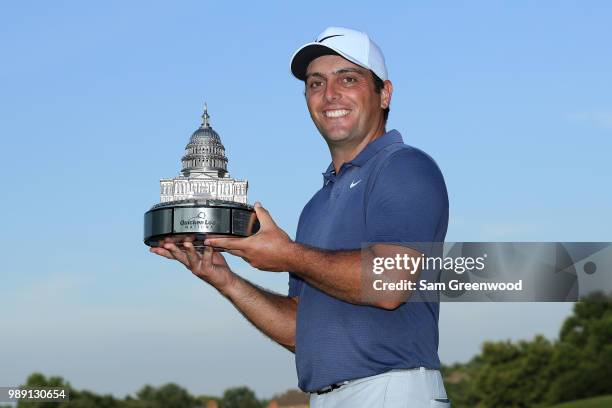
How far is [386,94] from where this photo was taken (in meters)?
6.99

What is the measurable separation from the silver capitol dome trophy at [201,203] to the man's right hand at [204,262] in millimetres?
62

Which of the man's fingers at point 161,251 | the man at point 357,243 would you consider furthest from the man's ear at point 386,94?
the man's fingers at point 161,251

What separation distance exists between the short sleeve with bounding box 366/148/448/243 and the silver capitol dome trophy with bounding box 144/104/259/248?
39.3 inches

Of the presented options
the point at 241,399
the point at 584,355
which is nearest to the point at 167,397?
the point at 241,399

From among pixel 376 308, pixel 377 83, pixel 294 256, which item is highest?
pixel 377 83

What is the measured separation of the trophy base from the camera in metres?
6.52

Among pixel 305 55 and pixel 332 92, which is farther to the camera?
pixel 305 55

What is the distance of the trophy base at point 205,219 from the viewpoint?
21.4 ft

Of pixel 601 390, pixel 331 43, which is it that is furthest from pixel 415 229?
pixel 601 390

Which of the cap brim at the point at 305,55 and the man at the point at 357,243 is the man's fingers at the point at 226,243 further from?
the cap brim at the point at 305,55

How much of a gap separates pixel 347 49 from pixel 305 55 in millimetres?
386

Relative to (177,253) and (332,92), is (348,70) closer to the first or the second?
(332,92)

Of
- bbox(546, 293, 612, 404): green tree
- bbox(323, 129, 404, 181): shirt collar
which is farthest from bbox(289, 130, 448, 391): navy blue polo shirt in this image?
bbox(546, 293, 612, 404): green tree

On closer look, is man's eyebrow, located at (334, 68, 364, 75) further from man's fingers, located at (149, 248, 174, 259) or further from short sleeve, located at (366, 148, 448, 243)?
man's fingers, located at (149, 248, 174, 259)
